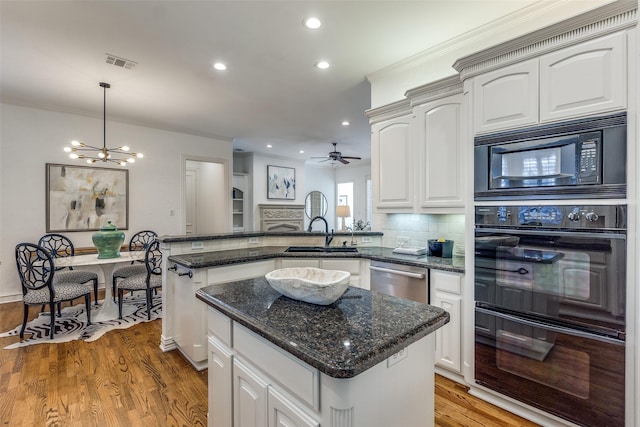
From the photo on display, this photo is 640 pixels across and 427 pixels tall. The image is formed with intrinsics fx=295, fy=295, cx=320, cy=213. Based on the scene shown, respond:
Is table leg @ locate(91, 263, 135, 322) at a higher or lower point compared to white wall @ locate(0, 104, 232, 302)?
lower

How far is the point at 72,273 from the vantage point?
381 centimetres

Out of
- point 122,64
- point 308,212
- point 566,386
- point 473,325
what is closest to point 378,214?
point 473,325

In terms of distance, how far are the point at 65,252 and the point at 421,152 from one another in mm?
4934

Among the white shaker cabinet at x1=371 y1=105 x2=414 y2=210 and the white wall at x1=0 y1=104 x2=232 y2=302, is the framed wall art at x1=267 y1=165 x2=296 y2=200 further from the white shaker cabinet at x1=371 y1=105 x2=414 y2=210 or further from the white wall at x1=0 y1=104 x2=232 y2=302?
the white shaker cabinet at x1=371 y1=105 x2=414 y2=210

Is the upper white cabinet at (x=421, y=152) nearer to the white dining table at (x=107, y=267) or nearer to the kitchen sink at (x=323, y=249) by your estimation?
the kitchen sink at (x=323, y=249)

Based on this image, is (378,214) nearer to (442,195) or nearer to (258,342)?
(442,195)

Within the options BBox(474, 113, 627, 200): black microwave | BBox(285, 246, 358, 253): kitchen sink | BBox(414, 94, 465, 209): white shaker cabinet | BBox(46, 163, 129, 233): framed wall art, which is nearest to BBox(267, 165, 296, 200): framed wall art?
BBox(46, 163, 129, 233): framed wall art

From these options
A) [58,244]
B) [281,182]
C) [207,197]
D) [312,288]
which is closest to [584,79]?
[312,288]

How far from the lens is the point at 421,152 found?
2.69m

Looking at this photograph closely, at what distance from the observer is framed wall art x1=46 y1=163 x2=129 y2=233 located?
4.39m

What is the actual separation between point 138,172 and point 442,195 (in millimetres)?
4964

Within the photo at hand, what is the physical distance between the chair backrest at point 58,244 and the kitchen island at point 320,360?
4.03 m

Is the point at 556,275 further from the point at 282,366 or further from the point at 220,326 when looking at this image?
the point at 220,326

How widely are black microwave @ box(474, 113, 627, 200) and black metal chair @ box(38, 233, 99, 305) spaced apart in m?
4.56
